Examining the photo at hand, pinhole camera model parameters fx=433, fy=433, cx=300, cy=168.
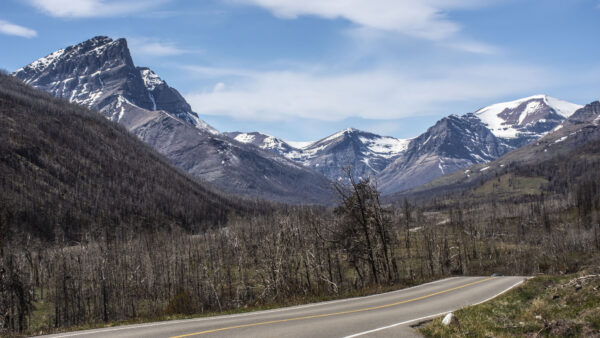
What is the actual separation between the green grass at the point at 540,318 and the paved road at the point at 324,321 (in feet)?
5.94

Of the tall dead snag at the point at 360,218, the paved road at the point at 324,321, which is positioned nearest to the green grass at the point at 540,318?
the paved road at the point at 324,321

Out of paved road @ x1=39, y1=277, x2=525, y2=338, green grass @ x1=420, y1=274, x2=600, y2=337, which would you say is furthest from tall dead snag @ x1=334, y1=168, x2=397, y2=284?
green grass @ x1=420, y1=274, x2=600, y2=337

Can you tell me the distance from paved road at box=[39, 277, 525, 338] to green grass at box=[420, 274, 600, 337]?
181 cm

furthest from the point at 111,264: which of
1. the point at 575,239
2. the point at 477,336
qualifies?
the point at 575,239

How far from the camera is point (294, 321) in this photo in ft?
62.5

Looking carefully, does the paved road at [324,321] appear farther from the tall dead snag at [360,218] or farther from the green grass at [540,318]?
the tall dead snag at [360,218]

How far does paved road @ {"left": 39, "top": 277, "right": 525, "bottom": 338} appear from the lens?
55.1 ft

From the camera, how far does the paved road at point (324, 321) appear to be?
16.8 metres

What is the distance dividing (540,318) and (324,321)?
28.0 feet

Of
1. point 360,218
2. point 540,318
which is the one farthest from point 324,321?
point 360,218

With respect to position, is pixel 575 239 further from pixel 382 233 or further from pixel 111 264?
pixel 111 264

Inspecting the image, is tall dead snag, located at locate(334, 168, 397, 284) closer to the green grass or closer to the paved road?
the paved road

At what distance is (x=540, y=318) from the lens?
54.5 feet

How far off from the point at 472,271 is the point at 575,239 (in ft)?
234
